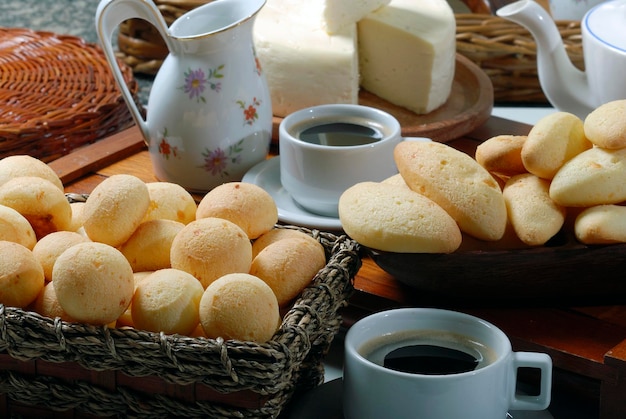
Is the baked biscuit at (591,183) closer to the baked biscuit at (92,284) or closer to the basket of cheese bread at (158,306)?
the basket of cheese bread at (158,306)

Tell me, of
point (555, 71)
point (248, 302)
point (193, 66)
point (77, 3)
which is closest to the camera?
point (248, 302)

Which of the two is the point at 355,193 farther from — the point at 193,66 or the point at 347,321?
the point at 193,66

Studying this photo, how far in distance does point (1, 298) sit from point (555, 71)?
619 mm

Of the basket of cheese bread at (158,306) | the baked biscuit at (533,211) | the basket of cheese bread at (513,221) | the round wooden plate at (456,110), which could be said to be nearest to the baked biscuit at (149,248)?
the basket of cheese bread at (158,306)

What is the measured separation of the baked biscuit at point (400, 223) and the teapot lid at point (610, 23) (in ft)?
1.19

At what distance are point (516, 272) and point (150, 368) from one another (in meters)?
0.25

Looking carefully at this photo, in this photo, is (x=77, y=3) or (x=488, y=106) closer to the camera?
(x=488, y=106)

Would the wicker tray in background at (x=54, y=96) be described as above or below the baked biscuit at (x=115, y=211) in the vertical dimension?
below

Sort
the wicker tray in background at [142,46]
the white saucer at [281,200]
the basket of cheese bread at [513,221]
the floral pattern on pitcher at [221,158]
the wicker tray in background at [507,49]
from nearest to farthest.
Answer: the basket of cheese bread at [513,221] → the white saucer at [281,200] → the floral pattern on pitcher at [221,158] → the wicker tray in background at [507,49] → the wicker tray in background at [142,46]

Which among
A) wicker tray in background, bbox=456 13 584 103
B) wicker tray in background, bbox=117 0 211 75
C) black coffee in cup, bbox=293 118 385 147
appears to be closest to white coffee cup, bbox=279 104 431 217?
black coffee in cup, bbox=293 118 385 147

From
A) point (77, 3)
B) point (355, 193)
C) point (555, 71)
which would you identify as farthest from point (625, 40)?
point (77, 3)

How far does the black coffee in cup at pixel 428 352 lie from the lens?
1.75ft

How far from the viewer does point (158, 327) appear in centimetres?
54

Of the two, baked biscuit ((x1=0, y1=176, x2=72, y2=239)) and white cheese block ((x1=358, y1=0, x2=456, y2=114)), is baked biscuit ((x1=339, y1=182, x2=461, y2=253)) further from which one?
white cheese block ((x1=358, y1=0, x2=456, y2=114))
